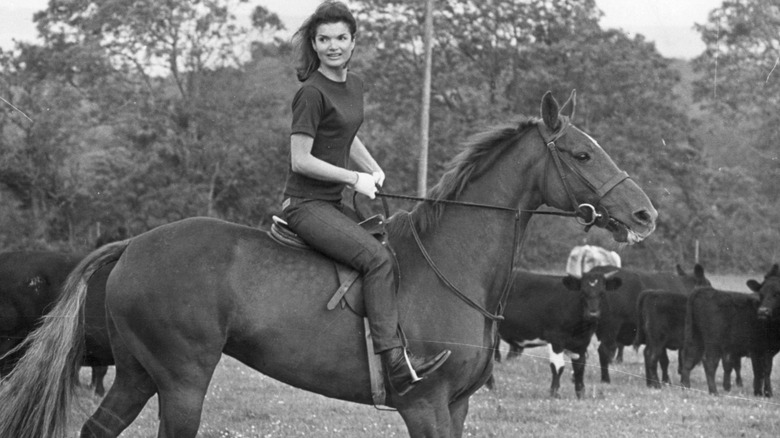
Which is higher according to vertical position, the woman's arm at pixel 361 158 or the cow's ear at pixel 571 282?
the woman's arm at pixel 361 158

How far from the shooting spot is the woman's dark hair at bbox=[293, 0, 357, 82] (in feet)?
17.9

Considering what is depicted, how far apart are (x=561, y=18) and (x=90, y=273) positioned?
2863 cm

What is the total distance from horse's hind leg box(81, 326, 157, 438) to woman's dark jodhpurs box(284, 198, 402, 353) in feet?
3.98

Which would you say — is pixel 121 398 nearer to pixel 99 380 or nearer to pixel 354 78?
pixel 354 78

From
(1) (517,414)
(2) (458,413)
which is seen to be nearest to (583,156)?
(2) (458,413)

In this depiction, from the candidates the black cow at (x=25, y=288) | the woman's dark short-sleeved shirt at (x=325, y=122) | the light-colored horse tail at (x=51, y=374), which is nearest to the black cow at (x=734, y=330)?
the black cow at (x=25, y=288)

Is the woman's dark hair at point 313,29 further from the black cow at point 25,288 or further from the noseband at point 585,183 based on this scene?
the black cow at point 25,288

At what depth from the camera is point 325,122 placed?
17.7 ft

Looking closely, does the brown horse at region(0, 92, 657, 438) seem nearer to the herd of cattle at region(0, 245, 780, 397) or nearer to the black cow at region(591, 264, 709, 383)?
the herd of cattle at region(0, 245, 780, 397)

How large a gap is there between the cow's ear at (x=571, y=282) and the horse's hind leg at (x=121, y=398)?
30.4 ft

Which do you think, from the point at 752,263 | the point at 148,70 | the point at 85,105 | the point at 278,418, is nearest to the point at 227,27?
the point at 148,70

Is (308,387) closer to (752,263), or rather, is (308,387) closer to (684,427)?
(684,427)

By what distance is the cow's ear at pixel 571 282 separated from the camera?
1409 centimetres

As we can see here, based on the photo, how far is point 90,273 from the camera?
571 centimetres
